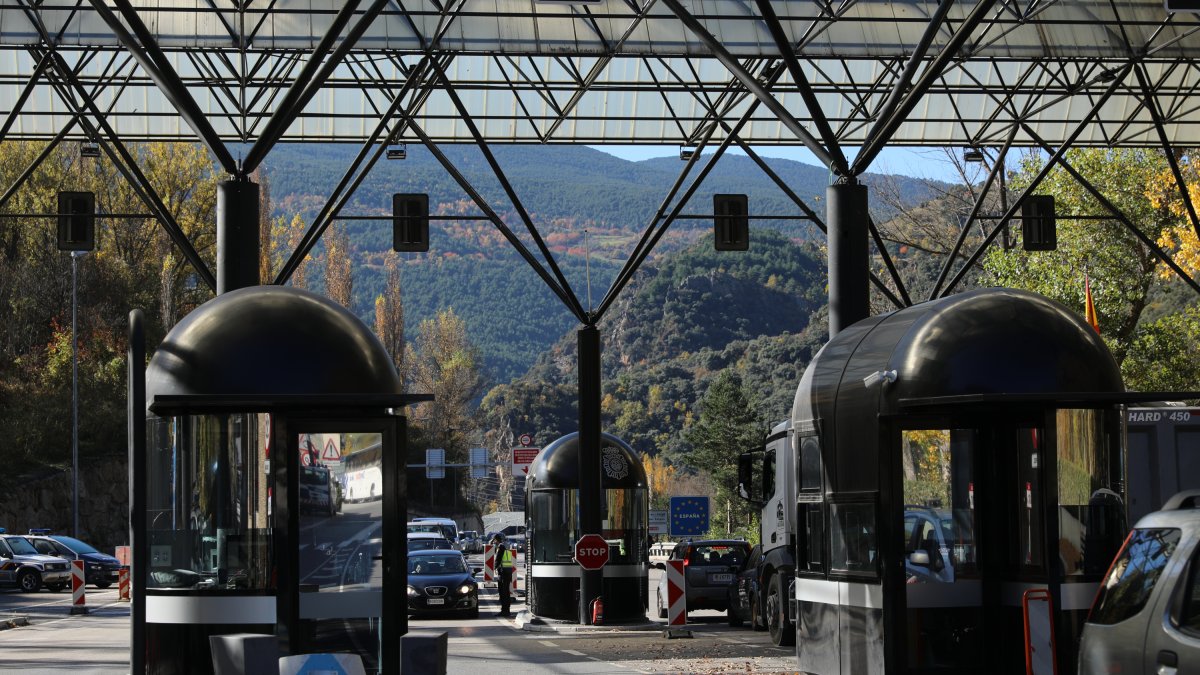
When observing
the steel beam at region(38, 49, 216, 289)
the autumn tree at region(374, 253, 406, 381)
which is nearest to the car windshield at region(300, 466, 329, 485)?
the steel beam at region(38, 49, 216, 289)

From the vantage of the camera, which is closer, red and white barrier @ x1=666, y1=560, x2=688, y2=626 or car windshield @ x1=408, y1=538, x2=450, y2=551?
red and white barrier @ x1=666, y1=560, x2=688, y2=626

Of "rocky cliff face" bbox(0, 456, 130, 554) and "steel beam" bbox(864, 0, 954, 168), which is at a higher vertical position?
"steel beam" bbox(864, 0, 954, 168)

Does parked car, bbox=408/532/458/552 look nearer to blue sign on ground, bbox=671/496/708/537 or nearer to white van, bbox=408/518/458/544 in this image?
blue sign on ground, bbox=671/496/708/537

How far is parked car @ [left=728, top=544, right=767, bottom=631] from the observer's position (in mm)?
23734

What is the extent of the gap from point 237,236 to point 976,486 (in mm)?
8056

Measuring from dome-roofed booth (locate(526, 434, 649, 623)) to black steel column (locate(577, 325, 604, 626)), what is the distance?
81 centimetres

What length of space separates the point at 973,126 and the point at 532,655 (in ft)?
59.6

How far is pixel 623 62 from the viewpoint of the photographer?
30.0 metres

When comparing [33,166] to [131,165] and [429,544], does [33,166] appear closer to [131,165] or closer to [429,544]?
[131,165]

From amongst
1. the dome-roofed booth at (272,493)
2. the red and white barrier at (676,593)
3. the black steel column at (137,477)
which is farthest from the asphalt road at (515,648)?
the black steel column at (137,477)

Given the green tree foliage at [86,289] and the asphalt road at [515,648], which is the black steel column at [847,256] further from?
the green tree foliage at [86,289]

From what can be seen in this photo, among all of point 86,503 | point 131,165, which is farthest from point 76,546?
point 131,165

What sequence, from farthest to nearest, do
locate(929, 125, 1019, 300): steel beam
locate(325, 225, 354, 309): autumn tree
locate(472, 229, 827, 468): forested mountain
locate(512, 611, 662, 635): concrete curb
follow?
locate(472, 229, 827, 468): forested mountain → locate(325, 225, 354, 309): autumn tree → locate(929, 125, 1019, 300): steel beam → locate(512, 611, 662, 635): concrete curb

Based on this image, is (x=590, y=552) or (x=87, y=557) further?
(x=87, y=557)
